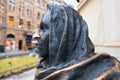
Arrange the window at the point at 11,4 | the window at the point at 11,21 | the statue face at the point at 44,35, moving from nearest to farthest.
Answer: the statue face at the point at 44,35 < the window at the point at 11,4 < the window at the point at 11,21

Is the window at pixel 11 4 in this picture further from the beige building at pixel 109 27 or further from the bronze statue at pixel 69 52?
the bronze statue at pixel 69 52

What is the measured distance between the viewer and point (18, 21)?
40688 mm

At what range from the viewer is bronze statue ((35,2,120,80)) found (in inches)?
67.8

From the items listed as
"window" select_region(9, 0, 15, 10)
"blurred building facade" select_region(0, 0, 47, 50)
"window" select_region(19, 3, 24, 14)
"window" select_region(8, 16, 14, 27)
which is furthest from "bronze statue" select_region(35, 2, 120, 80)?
"window" select_region(19, 3, 24, 14)

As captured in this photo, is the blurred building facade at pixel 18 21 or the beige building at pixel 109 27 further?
the blurred building facade at pixel 18 21

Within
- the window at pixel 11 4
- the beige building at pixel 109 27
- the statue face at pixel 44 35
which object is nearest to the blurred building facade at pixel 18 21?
the window at pixel 11 4

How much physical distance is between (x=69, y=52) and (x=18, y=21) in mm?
A: 39528

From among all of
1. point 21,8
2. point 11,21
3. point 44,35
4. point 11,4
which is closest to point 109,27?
point 44,35

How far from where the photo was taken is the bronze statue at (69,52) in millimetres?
1722

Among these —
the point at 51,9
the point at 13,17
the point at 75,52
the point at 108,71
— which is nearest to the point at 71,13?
the point at 51,9

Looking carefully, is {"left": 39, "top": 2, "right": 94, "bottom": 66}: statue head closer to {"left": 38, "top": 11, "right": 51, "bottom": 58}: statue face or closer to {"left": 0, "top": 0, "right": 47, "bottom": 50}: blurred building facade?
{"left": 38, "top": 11, "right": 51, "bottom": 58}: statue face

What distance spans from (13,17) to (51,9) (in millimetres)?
37602

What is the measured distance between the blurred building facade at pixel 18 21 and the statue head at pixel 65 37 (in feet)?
111

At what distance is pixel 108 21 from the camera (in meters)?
5.22
